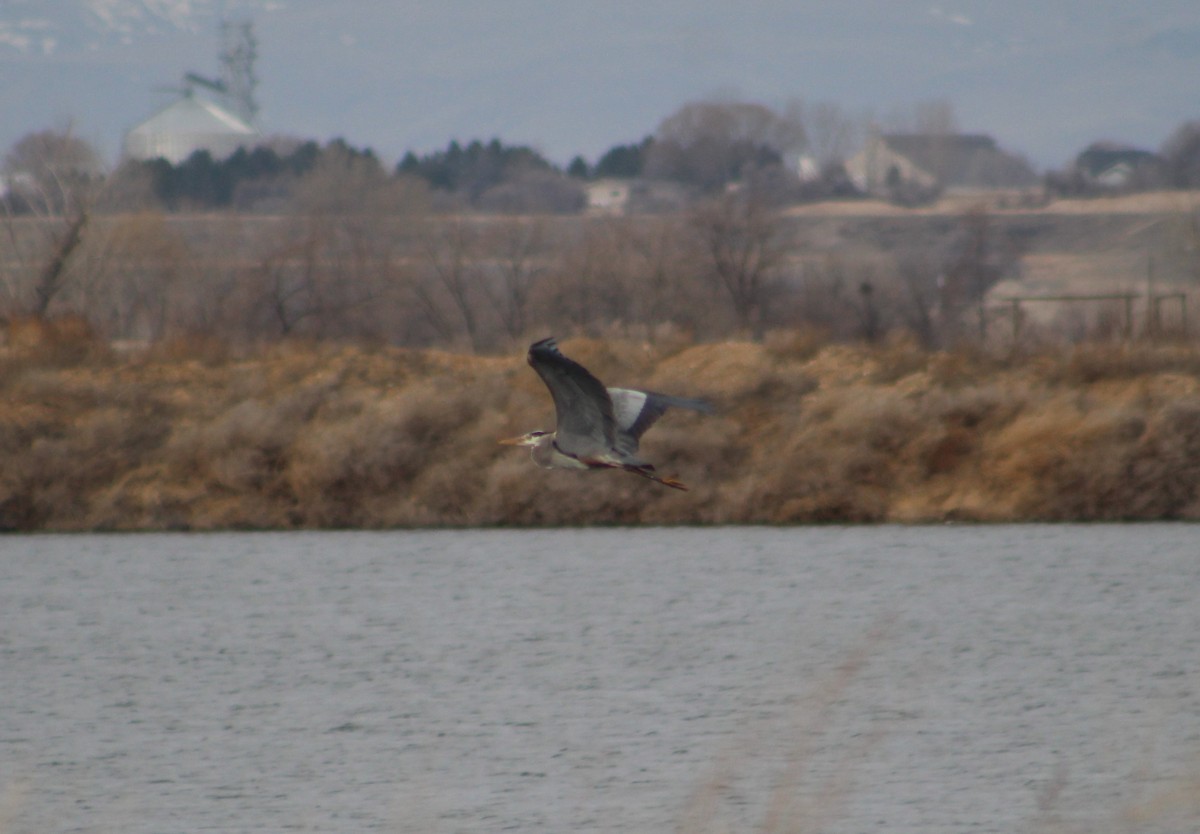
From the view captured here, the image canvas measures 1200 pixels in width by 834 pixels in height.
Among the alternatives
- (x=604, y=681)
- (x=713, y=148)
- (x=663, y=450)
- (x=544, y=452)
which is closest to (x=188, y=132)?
(x=713, y=148)

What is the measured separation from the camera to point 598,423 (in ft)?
32.9

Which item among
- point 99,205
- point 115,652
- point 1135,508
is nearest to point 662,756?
point 115,652

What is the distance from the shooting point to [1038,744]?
15.7 meters

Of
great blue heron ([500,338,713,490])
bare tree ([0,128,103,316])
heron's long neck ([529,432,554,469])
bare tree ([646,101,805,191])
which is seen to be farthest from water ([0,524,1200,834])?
bare tree ([646,101,805,191])

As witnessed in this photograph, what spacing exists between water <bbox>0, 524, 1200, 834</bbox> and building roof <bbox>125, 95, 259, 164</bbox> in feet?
334

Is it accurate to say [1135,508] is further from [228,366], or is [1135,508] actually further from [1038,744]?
[228,366]

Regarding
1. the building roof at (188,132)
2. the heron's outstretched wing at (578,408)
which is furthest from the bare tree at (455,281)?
the building roof at (188,132)

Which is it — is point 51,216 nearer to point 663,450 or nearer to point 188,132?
point 663,450

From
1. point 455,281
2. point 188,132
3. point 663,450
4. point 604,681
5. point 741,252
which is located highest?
point 188,132

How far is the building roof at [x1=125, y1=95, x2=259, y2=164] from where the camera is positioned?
12731 cm

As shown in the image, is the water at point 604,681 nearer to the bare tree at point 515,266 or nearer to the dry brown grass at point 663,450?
the dry brown grass at point 663,450

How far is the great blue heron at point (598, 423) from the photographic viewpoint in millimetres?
9555

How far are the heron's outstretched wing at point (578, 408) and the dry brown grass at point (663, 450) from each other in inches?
651

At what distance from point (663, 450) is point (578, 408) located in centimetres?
1729
